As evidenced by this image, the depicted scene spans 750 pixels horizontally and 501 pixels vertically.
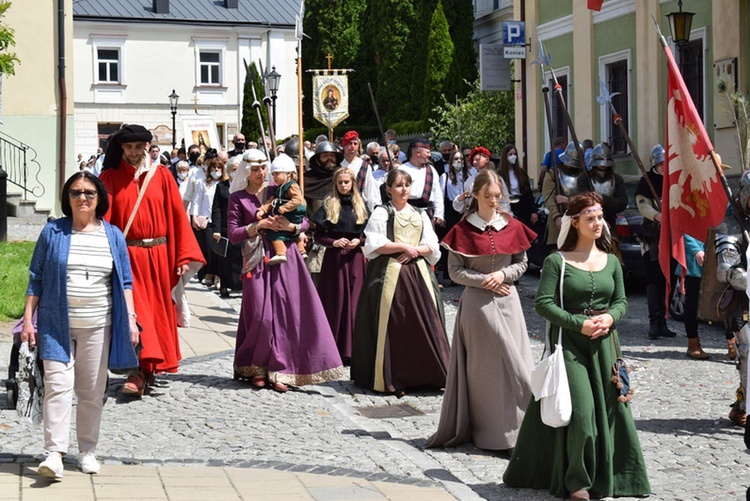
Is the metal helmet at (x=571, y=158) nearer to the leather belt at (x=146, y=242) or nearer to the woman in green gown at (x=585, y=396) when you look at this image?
the leather belt at (x=146, y=242)

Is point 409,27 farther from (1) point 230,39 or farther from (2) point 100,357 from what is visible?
(2) point 100,357

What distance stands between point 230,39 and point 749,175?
174 feet

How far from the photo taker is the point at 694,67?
70.3ft

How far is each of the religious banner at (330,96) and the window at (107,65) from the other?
42.3ft

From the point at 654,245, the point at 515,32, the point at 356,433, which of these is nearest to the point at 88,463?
the point at 356,433

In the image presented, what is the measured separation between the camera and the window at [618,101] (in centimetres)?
2416

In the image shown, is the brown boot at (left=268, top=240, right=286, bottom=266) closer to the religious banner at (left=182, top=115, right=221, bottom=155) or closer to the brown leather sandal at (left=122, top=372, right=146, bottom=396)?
the brown leather sandal at (left=122, top=372, right=146, bottom=396)

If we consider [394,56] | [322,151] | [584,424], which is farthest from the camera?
[394,56]

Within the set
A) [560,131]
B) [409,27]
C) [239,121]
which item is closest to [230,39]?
[239,121]

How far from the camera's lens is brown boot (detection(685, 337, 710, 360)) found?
1148cm

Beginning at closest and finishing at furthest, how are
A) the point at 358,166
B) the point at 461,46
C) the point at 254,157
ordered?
the point at 254,157 < the point at 358,166 < the point at 461,46

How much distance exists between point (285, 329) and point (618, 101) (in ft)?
51.8

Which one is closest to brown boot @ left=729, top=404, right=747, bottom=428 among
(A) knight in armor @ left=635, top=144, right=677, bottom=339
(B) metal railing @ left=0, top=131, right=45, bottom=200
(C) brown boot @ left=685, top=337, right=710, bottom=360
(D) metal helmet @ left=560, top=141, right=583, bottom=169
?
(C) brown boot @ left=685, top=337, right=710, bottom=360

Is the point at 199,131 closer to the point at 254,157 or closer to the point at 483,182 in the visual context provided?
the point at 254,157
